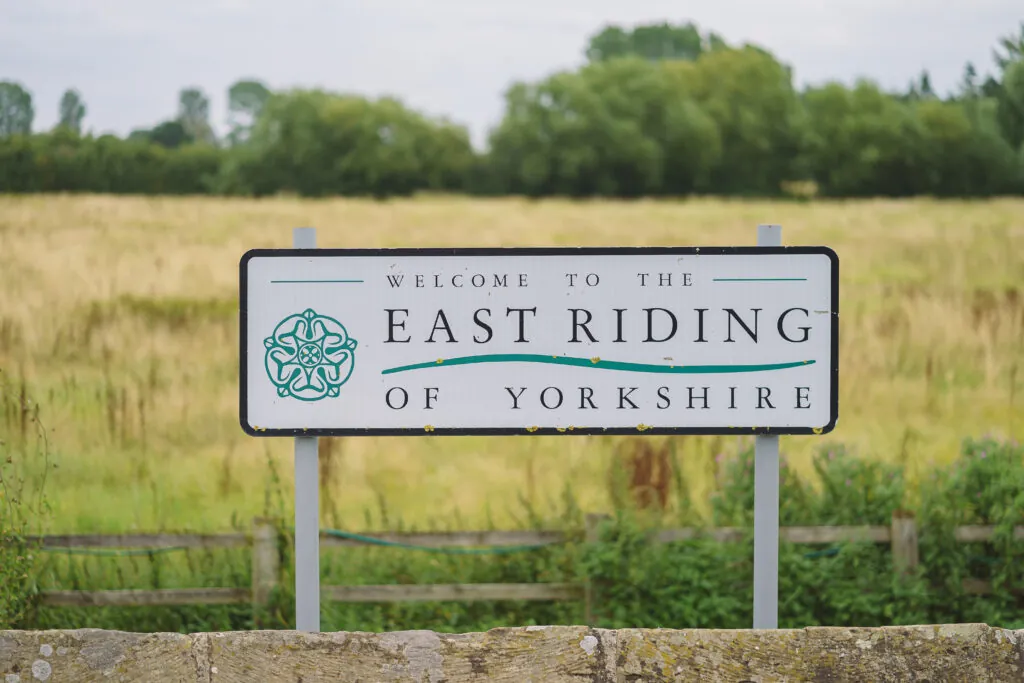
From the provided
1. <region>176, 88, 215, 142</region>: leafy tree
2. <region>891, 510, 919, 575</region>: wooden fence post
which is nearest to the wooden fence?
<region>891, 510, 919, 575</region>: wooden fence post

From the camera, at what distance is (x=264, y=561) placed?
6.44 m

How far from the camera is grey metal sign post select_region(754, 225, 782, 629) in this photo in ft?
16.0

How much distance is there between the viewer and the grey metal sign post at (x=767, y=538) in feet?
16.0

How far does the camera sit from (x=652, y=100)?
6800 centimetres

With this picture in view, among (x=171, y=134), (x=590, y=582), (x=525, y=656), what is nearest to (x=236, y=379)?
(x=590, y=582)

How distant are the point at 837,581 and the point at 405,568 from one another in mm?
2534

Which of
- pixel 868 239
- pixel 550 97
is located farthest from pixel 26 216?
pixel 550 97

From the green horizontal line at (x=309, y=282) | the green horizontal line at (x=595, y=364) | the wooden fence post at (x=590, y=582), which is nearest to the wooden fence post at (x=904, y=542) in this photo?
the wooden fence post at (x=590, y=582)

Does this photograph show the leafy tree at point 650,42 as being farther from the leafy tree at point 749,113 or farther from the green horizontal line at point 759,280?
the green horizontal line at point 759,280

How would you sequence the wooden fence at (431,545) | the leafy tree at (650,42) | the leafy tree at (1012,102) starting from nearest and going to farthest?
the wooden fence at (431,545), the leafy tree at (1012,102), the leafy tree at (650,42)

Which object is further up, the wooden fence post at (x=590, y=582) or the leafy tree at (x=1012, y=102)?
the leafy tree at (x=1012, y=102)

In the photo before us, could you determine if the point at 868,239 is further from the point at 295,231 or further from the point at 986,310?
the point at 295,231

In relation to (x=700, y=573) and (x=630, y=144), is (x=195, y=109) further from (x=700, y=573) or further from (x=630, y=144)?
(x=700, y=573)

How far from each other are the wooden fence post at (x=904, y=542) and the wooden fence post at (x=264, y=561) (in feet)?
11.4
